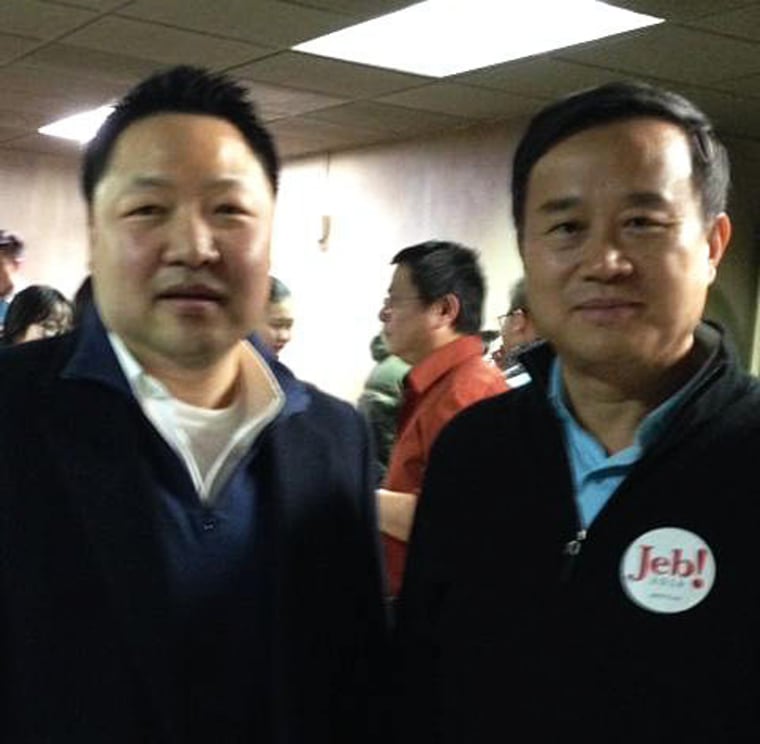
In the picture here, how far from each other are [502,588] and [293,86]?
427cm

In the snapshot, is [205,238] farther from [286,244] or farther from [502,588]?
[286,244]

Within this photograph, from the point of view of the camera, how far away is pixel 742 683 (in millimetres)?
1109

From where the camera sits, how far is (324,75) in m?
4.99

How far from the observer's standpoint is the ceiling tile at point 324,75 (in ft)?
15.6

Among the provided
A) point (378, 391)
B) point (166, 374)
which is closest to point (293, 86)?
point (378, 391)

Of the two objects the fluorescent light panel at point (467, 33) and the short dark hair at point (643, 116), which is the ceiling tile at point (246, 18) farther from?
the short dark hair at point (643, 116)

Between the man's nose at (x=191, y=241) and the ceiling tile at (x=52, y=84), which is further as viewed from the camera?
the ceiling tile at (x=52, y=84)

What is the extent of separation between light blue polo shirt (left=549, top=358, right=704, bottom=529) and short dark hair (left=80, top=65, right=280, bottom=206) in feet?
1.59

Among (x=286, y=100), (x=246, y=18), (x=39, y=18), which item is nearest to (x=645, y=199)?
(x=246, y=18)

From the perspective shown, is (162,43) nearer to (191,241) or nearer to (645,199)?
(191,241)

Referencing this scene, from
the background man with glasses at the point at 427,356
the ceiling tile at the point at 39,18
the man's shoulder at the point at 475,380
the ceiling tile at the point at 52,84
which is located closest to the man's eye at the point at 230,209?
the background man with glasses at the point at 427,356

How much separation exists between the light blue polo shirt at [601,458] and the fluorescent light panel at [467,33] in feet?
9.27

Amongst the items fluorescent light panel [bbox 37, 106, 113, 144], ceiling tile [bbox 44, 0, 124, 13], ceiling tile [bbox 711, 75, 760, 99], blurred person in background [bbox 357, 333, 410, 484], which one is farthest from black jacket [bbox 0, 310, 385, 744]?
fluorescent light panel [bbox 37, 106, 113, 144]

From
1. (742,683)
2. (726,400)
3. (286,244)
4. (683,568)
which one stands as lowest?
(742,683)
